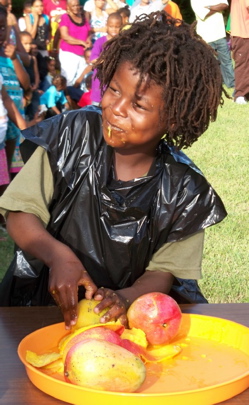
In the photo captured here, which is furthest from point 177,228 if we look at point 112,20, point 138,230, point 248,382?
point 112,20

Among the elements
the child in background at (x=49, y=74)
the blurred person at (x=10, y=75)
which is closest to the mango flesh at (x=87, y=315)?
the blurred person at (x=10, y=75)

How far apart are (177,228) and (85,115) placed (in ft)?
1.61

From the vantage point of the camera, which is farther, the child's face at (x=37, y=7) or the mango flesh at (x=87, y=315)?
the child's face at (x=37, y=7)

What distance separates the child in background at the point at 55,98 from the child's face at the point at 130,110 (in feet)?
25.3

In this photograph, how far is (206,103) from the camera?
87.7 inches

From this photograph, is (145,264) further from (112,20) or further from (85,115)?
(112,20)

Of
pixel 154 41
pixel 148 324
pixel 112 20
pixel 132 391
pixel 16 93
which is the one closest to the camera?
pixel 132 391

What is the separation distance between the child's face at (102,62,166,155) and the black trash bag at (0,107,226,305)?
175 mm

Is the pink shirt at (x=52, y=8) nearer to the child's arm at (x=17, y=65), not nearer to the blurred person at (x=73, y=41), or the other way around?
the blurred person at (x=73, y=41)

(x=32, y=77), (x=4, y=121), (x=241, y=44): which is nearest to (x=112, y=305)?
(x=4, y=121)

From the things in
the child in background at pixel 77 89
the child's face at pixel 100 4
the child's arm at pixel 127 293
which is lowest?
the child in background at pixel 77 89

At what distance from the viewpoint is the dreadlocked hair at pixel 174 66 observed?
2123 millimetres

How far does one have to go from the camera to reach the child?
7.06 feet

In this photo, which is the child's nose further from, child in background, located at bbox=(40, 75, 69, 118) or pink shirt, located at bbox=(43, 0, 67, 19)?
pink shirt, located at bbox=(43, 0, 67, 19)
